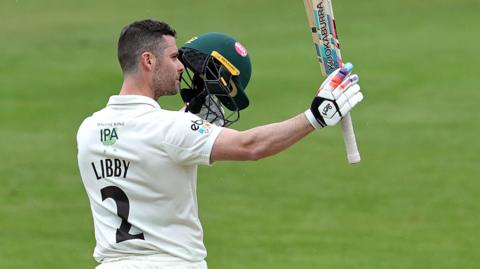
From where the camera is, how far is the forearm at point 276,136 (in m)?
6.21

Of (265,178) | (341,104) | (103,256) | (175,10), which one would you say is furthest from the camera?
(175,10)

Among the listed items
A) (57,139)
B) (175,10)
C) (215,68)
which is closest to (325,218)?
(57,139)

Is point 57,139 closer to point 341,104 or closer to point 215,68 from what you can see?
point 215,68

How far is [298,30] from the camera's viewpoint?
24.4 m

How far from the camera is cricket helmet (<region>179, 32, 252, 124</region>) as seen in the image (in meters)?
7.10

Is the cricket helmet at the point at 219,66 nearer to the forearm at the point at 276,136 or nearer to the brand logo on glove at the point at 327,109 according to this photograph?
the forearm at the point at 276,136

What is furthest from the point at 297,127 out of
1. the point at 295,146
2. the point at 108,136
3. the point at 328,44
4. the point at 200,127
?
the point at 295,146

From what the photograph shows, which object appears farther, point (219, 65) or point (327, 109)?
point (219, 65)

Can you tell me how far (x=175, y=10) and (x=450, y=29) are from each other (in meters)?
6.30

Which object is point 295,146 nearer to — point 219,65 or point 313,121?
point 219,65

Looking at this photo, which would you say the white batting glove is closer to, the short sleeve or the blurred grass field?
the short sleeve

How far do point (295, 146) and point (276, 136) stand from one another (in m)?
10.5

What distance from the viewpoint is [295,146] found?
16.7 metres

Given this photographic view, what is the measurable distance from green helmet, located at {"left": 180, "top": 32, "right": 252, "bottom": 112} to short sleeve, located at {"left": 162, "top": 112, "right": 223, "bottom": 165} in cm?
80
